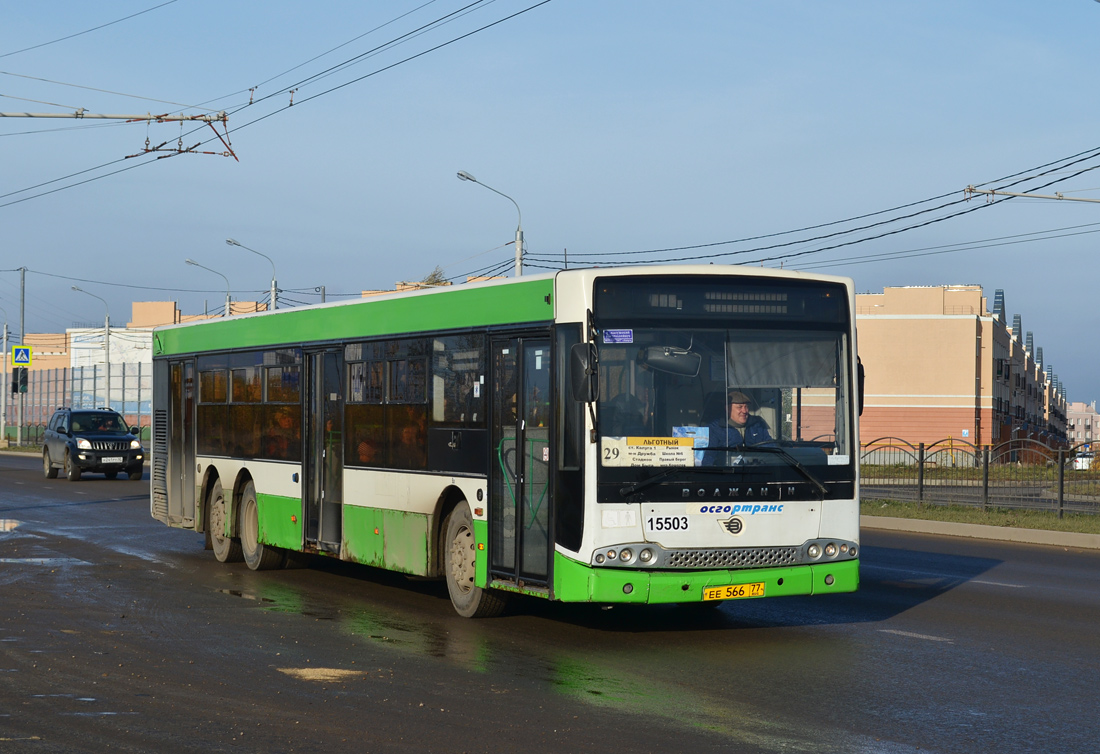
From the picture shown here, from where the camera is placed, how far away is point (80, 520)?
912 inches

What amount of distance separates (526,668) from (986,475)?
18.1 m

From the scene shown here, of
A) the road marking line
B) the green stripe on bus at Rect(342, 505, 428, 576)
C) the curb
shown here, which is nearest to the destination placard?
the green stripe on bus at Rect(342, 505, 428, 576)

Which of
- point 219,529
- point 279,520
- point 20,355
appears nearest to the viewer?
point 279,520

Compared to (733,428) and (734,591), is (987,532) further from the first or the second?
(733,428)

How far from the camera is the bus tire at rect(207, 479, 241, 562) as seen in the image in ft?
54.5

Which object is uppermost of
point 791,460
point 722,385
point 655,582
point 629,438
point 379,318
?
point 379,318

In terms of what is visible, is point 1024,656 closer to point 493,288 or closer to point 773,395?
point 773,395

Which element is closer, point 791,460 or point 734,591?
point 734,591

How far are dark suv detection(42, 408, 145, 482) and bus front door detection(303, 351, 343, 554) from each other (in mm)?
23917

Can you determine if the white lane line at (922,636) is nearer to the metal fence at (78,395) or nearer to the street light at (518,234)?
the street light at (518,234)

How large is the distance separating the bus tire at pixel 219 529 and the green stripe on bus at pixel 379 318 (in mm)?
1861

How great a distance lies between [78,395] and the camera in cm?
7556

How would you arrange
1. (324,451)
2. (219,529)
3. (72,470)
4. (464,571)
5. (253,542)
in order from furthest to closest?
(72,470) → (219,529) → (253,542) → (324,451) → (464,571)

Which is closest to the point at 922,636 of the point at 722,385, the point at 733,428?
the point at 733,428
